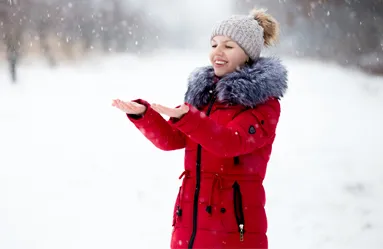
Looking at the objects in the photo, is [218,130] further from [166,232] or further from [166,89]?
[166,89]

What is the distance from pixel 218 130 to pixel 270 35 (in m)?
0.69

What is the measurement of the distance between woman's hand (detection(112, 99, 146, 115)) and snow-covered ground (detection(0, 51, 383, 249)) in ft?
7.70

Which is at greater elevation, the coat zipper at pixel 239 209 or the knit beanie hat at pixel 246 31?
the knit beanie hat at pixel 246 31

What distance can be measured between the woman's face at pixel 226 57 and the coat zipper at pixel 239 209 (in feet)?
1.46

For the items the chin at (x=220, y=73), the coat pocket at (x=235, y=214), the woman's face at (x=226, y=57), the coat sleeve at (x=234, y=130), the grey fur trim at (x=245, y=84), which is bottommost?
the coat pocket at (x=235, y=214)

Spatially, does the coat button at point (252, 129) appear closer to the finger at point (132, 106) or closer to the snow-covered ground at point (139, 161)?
the finger at point (132, 106)

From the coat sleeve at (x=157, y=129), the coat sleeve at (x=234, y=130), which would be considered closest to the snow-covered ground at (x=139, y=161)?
the coat sleeve at (x=157, y=129)

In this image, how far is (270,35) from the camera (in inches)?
76.2

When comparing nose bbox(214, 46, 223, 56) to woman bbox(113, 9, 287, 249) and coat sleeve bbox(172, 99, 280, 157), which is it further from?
coat sleeve bbox(172, 99, 280, 157)

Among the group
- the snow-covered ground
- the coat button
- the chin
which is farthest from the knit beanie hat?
the snow-covered ground

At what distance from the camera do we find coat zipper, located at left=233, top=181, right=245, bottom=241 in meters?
1.60

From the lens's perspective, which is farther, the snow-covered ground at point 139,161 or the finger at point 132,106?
the snow-covered ground at point 139,161

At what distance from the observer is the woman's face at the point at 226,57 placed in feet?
5.73

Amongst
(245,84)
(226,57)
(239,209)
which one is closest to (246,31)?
(226,57)
